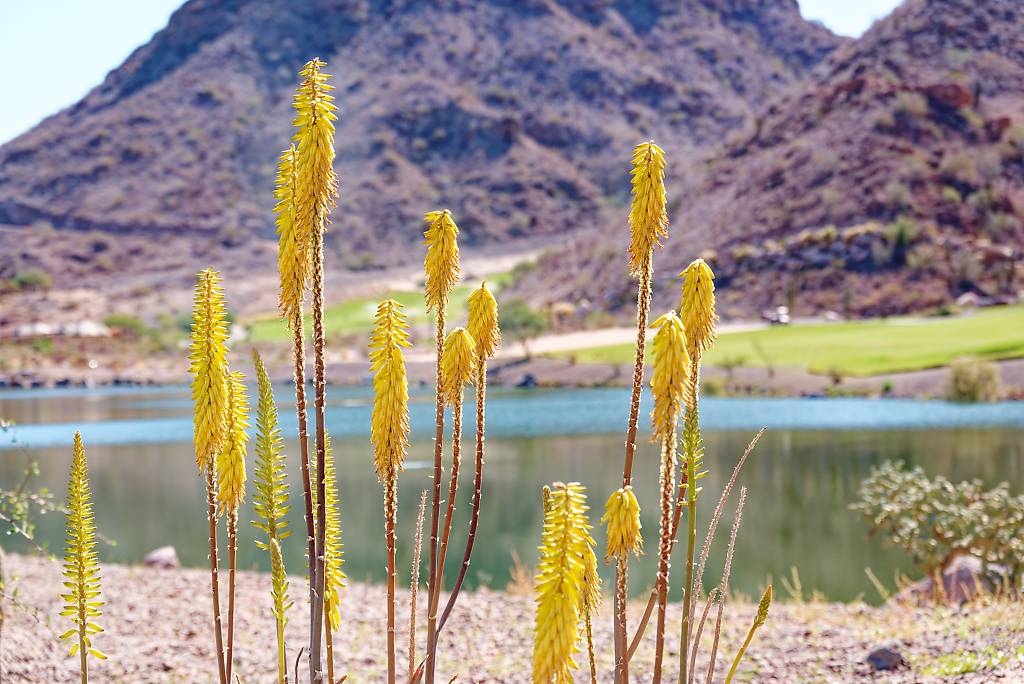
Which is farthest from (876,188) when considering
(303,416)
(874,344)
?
(303,416)

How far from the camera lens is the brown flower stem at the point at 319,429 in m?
3.29

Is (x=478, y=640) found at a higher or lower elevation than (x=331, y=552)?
lower

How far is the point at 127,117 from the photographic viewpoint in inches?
6786

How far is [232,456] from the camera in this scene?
4.07 m

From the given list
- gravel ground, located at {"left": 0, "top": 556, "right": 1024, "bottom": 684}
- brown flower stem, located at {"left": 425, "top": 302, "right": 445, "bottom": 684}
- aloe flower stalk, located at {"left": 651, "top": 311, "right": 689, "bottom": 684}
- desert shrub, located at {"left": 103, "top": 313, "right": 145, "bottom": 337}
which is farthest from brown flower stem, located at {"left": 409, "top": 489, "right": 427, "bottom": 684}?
desert shrub, located at {"left": 103, "top": 313, "right": 145, "bottom": 337}

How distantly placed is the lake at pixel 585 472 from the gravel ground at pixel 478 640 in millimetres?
1829

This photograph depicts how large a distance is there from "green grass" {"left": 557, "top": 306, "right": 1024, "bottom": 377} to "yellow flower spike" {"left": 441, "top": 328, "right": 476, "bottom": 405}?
5226cm

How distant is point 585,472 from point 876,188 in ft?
197

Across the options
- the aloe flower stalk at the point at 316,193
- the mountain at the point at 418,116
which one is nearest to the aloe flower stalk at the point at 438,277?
the aloe flower stalk at the point at 316,193

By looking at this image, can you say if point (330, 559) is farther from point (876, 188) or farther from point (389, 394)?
point (876, 188)

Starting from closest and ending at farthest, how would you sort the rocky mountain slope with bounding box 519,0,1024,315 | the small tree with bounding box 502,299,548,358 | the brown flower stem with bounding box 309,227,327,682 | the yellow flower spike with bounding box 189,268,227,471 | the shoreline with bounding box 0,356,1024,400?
1. the brown flower stem with bounding box 309,227,327,682
2. the yellow flower spike with bounding box 189,268,227,471
3. the shoreline with bounding box 0,356,1024,400
4. the rocky mountain slope with bounding box 519,0,1024,315
5. the small tree with bounding box 502,299,548,358

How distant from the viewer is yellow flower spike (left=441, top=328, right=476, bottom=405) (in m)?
3.98

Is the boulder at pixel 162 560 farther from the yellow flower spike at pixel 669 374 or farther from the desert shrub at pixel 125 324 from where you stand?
the desert shrub at pixel 125 324

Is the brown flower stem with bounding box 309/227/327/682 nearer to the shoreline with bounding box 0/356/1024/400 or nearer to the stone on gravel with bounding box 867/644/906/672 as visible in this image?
the stone on gravel with bounding box 867/644/906/672
